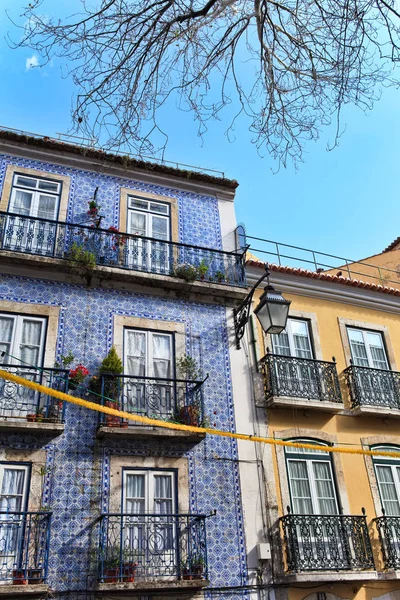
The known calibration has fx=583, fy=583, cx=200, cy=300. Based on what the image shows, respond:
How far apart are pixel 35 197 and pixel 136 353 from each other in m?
3.43

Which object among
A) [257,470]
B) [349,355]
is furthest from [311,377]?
[257,470]

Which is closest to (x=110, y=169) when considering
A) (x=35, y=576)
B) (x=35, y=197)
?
(x=35, y=197)

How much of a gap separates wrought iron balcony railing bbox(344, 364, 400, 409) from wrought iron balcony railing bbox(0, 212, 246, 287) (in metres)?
2.73

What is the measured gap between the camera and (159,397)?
920 centimetres

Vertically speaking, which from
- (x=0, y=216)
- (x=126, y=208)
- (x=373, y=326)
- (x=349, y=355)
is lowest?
(x=349, y=355)

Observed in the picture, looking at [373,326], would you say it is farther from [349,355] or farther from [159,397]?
[159,397]

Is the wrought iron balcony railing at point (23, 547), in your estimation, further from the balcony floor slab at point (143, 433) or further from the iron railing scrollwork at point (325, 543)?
the iron railing scrollwork at point (325, 543)

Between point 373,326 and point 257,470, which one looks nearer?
point 257,470

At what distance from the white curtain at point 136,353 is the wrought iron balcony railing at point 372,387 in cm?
395

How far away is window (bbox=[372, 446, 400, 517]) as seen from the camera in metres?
10.2

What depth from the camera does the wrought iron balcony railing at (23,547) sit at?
7.30m

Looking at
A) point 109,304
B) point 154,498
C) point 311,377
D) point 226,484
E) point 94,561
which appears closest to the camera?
point 94,561

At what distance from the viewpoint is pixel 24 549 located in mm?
7469

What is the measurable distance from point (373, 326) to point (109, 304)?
5.65 m
